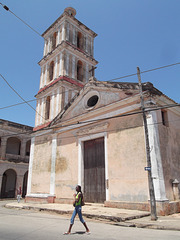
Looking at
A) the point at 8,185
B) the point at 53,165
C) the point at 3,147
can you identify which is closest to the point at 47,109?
the point at 53,165

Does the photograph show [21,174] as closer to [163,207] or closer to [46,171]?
[46,171]

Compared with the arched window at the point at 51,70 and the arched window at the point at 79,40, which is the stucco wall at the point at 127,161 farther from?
the arched window at the point at 79,40

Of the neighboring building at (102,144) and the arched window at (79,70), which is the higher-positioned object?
the arched window at (79,70)

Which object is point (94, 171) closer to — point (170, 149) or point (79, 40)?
point (170, 149)

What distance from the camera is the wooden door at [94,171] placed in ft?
40.2

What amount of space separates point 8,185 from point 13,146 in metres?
5.20

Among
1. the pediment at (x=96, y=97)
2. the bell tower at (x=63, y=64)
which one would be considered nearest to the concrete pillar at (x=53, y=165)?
the pediment at (x=96, y=97)

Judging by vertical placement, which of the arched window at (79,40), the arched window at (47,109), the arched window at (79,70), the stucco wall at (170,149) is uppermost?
the arched window at (79,40)

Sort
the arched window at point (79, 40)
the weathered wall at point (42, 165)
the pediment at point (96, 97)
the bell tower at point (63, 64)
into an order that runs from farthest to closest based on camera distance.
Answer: the arched window at point (79, 40) → the bell tower at point (63, 64) → the weathered wall at point (42, 165) → the pediment at point (96, 97)

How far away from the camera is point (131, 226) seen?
6.97 m

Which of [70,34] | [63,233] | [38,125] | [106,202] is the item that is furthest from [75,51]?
[63,233]

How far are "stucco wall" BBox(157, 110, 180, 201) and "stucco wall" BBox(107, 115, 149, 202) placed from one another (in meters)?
1.02

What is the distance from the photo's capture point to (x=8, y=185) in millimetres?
27047

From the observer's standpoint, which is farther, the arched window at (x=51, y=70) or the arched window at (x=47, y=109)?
the arched window at (x=51, y=70)
